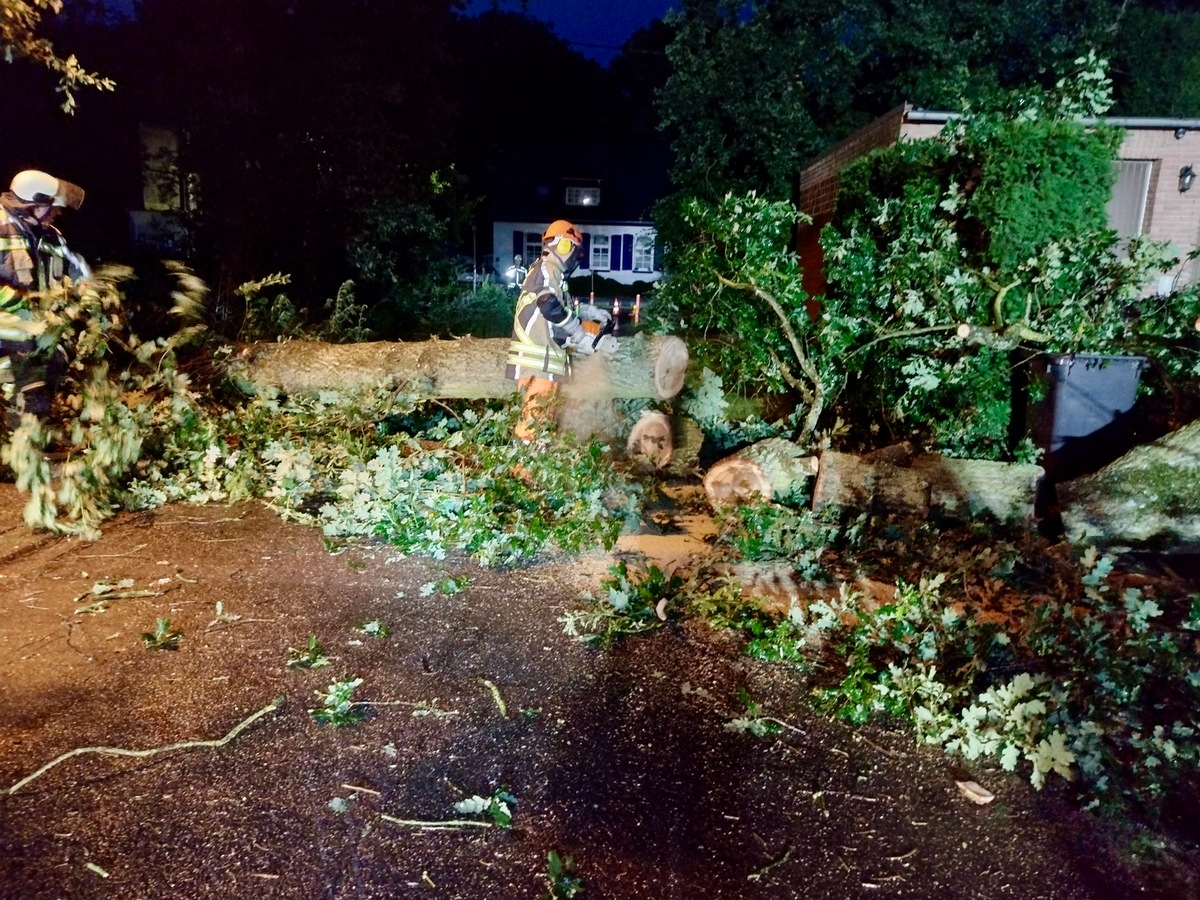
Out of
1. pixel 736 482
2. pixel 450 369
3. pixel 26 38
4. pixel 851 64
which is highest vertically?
pixel 851 64

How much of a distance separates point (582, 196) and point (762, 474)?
102 feet

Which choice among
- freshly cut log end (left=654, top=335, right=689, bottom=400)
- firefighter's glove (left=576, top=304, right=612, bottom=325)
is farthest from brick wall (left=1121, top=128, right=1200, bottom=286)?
firefighter's glove (left=576, top=304, right=612, bottom=325)

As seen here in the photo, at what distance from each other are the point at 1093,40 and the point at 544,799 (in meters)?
21.1

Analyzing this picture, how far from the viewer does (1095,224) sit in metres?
6.21

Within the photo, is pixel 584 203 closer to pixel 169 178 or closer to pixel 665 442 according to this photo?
pixel 169 178

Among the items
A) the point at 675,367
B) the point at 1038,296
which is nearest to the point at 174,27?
the point at 675,367

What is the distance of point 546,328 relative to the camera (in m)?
5.78

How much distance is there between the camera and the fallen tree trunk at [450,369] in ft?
20.5

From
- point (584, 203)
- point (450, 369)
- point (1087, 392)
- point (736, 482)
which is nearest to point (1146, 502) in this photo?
point (1087, 392)

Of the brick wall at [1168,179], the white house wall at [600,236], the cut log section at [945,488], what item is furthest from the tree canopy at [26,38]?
the white house wall at [600,236]

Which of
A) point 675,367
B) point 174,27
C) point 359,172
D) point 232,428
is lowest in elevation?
point 232,428

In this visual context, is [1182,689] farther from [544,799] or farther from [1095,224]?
[1095,224]

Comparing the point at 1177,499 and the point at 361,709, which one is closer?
the point at 361,709

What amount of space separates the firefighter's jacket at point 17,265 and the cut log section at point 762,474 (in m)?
4.22
